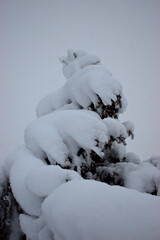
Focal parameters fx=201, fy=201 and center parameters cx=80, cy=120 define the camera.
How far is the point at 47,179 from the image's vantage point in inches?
120

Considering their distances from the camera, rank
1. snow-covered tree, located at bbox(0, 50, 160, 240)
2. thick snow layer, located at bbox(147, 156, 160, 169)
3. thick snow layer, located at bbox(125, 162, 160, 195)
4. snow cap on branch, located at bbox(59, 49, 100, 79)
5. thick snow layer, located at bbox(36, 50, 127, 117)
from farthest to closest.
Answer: snow cap on branch, located at bbox(59, 49, 100, 79) < thick snow layer, located at bbox(147, 156, 160, 169) < thick snow layer, located at bbox(36, 50, 127, 117) < thick snow layer, located at bbox(125, 162, 160, 195) < snow-covered tree, located at bbox(0, 50, 160, 240)

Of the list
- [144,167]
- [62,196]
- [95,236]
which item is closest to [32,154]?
[62,196]

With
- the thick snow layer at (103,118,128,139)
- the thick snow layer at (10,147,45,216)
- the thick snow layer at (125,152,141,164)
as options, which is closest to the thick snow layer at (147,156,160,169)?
the thick snow layer at (125,152,141,164)

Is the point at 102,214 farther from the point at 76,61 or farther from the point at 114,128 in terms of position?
the point at 76,61

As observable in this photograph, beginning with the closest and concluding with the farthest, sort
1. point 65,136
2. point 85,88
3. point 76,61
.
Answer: point 65,136 → point 85,88 → point 76,61

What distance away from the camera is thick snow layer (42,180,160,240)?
1.75 m

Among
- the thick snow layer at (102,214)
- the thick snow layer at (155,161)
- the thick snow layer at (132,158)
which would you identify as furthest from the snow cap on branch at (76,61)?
the thick snow layer at (102,214)

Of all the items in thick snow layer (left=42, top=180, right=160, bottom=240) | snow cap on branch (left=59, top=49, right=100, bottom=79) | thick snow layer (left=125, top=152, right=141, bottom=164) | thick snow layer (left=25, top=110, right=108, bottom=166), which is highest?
snow cap on branch (left=59, top=49, right=100, bottom=79)

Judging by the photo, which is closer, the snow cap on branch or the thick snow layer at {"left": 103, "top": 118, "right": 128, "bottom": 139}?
the thick snow layer at {"left": 103, "top": 118, "right": 128, "bottom": 139}

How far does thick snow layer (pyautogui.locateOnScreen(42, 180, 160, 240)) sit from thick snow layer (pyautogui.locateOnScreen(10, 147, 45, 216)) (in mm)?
1014

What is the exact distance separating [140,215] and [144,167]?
2.92m

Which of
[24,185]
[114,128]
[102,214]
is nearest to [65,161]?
[24,185]

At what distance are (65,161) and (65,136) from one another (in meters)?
0.54

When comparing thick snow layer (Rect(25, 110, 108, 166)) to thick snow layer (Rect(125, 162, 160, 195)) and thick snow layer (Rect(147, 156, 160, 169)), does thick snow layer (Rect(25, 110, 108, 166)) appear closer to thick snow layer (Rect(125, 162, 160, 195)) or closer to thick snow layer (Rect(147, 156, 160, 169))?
thick snow layer (Rect(125, 162, 160, 195))
